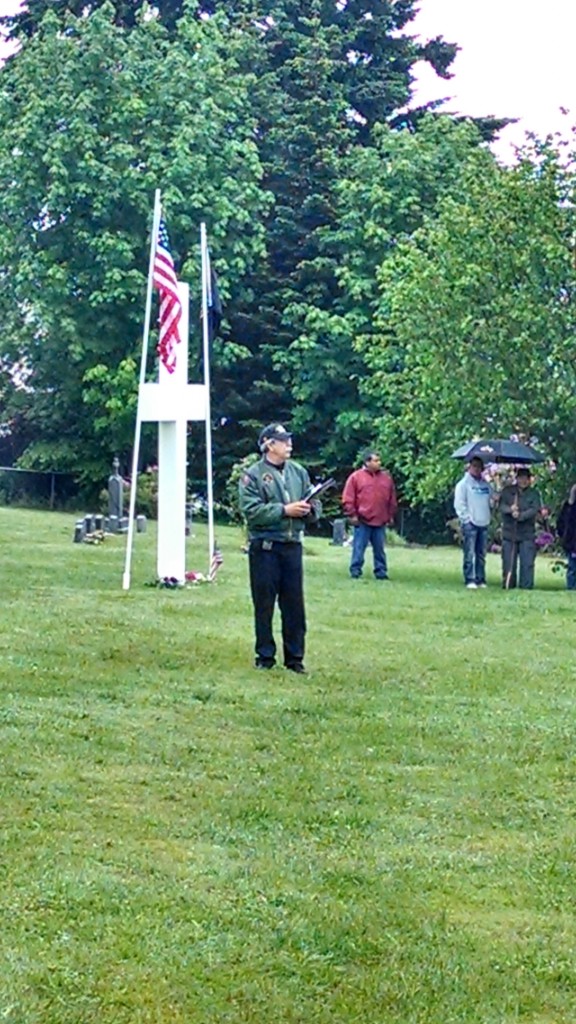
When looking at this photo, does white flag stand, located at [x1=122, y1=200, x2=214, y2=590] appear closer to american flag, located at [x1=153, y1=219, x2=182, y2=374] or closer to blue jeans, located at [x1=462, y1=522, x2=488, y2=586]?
american flag, located at [x1=153, y1=219, x2=182, y2=374]

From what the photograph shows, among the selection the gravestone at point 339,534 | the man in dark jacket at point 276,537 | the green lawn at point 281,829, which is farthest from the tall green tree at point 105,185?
the man in dark jacket at point 276,537

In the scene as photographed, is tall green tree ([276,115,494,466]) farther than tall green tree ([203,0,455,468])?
No

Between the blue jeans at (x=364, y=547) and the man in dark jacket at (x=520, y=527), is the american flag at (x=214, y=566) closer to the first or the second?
the blue jeans at (x=364, y=547)

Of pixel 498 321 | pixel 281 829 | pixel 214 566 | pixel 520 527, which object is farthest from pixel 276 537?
pixel 498 321

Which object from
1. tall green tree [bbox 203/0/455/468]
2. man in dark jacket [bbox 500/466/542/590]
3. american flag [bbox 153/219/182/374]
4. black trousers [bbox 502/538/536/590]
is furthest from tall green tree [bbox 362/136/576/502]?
tall green tree [bbox 203/0/455/468]

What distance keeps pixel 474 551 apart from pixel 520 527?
67cm

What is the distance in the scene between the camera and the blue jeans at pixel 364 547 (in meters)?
21.7

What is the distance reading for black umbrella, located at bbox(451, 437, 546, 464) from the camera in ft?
70.6

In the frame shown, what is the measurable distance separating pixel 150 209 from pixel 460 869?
1285 inches

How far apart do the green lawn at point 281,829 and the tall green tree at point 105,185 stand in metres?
24.5

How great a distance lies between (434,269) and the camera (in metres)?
24.7

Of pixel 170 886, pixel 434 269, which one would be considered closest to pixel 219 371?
pixel 434 269

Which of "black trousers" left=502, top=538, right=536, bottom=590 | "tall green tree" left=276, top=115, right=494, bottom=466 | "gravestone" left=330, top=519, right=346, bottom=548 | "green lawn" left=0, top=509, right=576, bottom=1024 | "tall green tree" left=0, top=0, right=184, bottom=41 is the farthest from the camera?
"tall green tree" left=0, top=0, right=184, bottom=41

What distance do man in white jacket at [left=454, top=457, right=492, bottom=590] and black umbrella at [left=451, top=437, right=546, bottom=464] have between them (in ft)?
0.77
